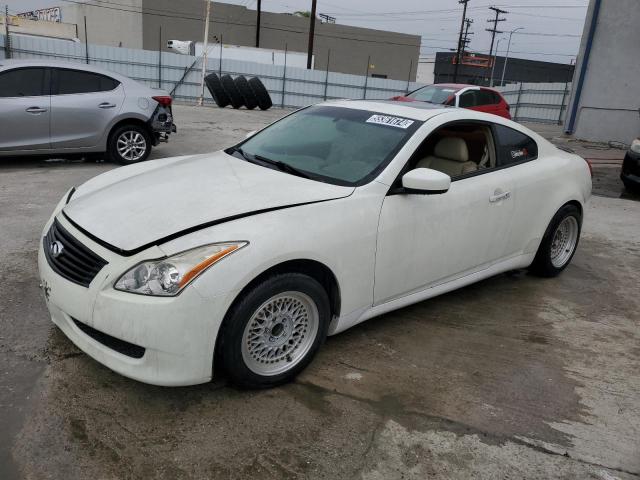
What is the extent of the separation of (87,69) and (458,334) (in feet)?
23.4

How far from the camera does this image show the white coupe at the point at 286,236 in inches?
99.7

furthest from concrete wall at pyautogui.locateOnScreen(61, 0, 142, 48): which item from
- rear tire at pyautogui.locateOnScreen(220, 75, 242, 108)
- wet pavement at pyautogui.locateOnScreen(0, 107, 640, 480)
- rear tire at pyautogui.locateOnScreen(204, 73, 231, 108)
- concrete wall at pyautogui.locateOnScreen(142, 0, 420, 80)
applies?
wet pavement at pyautogui.locateOnScreen(0, 107, 640, 480)

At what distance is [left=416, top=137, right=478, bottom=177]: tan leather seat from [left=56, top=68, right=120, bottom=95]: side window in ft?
20.5

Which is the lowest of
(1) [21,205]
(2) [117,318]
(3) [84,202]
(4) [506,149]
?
(1) [21,205]

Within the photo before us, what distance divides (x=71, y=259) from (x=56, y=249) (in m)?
0.18

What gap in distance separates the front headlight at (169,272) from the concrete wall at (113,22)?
149 ft

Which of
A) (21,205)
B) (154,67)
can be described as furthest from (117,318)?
(154,67)

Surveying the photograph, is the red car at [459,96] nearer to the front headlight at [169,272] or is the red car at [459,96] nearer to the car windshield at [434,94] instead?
the car windshield at [434,94]

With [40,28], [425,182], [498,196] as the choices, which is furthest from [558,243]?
[40,28]

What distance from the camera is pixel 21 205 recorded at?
6.09 metres

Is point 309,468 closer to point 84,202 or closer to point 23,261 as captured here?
point 84,202

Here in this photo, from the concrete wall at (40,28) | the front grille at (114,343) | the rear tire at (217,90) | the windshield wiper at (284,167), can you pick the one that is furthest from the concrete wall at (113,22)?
the front grille at (114,343)

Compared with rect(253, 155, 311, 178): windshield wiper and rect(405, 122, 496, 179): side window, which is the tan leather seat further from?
rect(253, 155, 311, 178): windshield wiper

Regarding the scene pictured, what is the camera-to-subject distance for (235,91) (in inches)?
885
